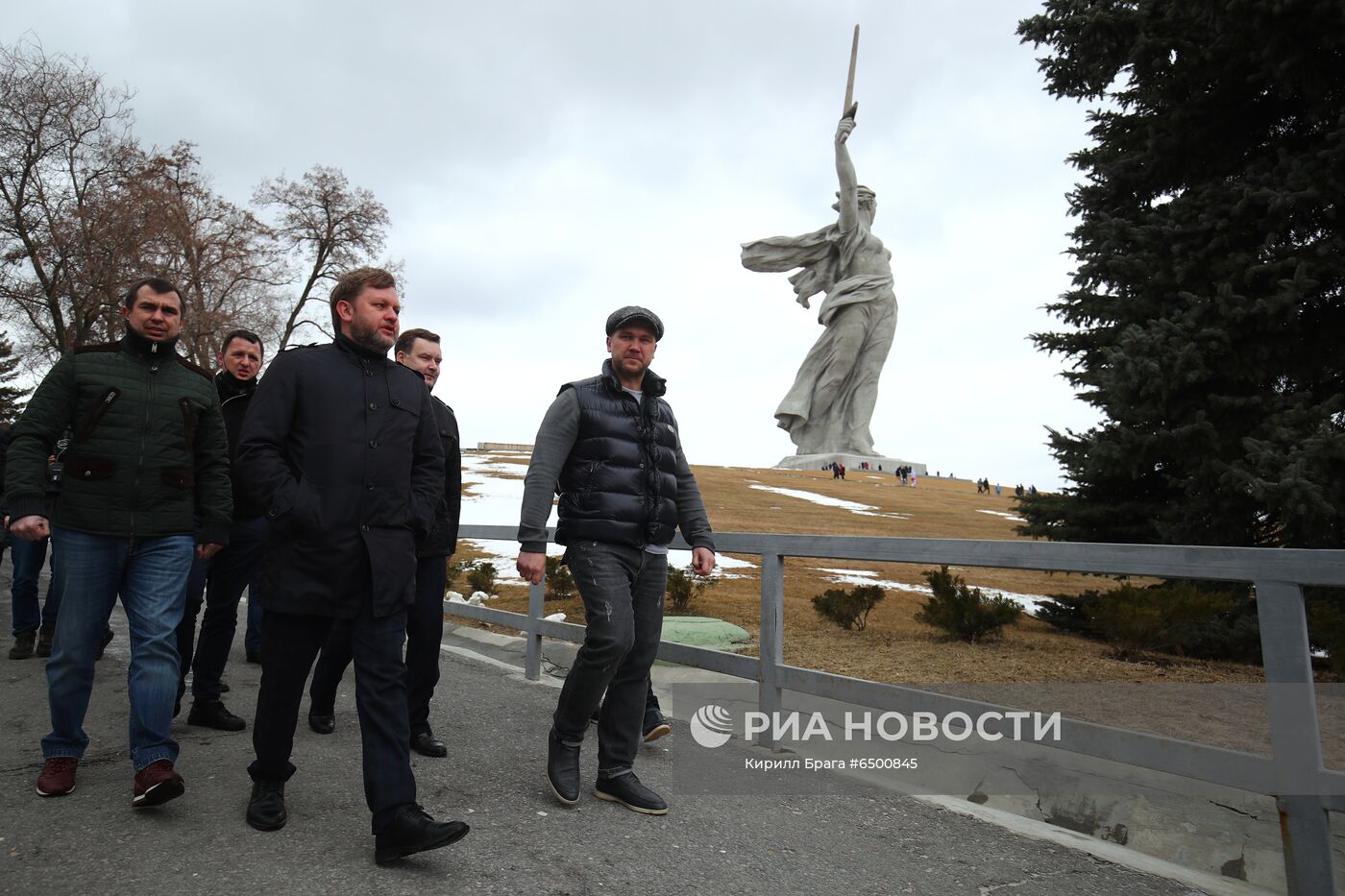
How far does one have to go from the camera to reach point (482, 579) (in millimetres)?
10195

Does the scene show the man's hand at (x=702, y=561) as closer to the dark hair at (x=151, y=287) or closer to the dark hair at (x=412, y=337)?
the dark hair at (x=412, y=337)

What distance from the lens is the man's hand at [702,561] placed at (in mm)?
3734

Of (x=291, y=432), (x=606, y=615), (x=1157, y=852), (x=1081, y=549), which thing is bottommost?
(x=1157, y=852)

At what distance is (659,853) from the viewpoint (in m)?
3.02

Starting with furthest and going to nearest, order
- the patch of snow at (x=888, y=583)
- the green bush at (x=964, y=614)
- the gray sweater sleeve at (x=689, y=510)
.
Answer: the patch of snow at (x=888, y=583), the green bush at (x=964, y=614), the gray sweater sleeve at (x=689, y=510)

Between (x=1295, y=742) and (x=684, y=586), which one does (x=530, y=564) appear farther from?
(x=684, y=586)

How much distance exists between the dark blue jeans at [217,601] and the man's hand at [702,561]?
2193mm

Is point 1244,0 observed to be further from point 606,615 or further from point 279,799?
point 279,799

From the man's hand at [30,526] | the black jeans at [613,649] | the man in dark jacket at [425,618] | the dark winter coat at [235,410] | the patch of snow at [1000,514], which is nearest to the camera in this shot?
the man's hand at [30,526]

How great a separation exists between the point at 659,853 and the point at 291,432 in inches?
76.9

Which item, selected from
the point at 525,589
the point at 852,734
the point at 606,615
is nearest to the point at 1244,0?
the point at 852,734

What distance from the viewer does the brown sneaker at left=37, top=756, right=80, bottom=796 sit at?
128 inches

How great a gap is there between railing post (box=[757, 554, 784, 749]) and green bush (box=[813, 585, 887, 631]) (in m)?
2.15

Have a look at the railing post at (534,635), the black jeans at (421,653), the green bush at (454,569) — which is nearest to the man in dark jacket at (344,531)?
the black jeans at (421,653)
